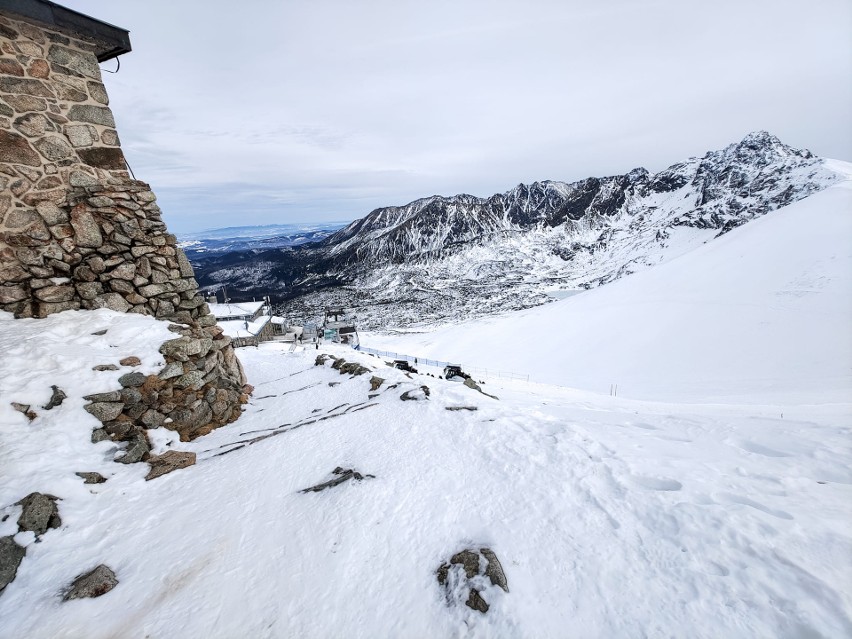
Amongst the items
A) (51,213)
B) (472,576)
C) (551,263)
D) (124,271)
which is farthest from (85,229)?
(551,263)

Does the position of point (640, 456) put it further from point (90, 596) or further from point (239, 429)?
point (239, 429)

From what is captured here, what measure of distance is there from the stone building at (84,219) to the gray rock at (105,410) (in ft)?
0.36

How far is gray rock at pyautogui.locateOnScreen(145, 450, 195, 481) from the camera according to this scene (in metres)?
6.30

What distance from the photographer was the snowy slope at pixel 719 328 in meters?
23.9

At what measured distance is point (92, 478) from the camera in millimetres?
5582

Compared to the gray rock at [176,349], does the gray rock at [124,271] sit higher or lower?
higher

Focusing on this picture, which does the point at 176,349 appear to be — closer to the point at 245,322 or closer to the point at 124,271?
the point at 124,271

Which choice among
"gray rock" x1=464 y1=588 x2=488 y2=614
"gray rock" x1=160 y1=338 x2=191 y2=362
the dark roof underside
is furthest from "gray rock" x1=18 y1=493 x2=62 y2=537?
the dark roof underside

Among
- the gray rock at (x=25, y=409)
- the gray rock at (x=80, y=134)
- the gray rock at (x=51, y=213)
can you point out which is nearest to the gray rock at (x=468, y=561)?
the gray rock at (x=25, y=409)

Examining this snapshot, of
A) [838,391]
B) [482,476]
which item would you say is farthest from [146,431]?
[838,391]

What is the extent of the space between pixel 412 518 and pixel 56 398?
657cm

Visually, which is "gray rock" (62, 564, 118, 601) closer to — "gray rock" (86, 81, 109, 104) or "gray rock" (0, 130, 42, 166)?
"gray rock" (0, 130, 42, 166)

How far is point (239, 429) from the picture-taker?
28.6ft

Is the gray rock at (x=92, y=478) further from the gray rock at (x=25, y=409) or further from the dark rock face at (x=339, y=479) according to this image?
the dark rock face at (x=339, y=479)
